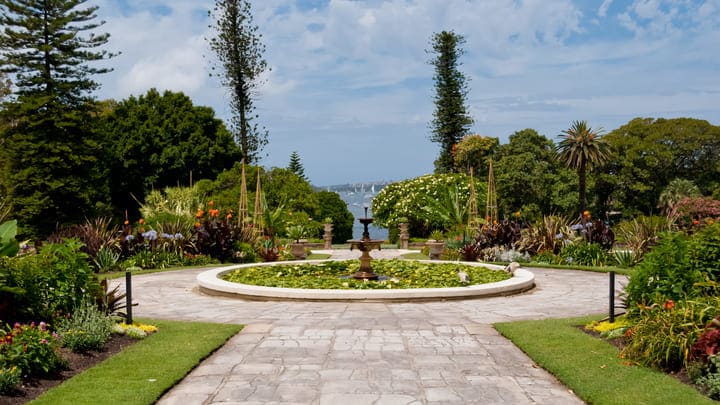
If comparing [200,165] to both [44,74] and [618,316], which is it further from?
[618,316]

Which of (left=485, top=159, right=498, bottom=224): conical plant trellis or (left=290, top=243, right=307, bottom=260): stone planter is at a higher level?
(left=485, top=159, right=498, bottom=224): conical plant trellis

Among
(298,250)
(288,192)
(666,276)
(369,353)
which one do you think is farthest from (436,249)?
(369,353)

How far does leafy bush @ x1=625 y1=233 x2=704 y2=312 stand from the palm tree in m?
24.3

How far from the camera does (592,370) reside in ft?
18.8

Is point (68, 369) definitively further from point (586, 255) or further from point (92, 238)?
point (586, 255)

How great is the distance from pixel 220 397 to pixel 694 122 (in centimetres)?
4190

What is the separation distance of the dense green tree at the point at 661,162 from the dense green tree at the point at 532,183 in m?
3.37

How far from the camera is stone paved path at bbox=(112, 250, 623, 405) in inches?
205

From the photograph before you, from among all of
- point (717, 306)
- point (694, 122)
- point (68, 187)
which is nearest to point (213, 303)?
point (717, 306)

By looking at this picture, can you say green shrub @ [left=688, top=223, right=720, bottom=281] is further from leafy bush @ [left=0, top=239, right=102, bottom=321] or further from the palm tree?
the palm tree

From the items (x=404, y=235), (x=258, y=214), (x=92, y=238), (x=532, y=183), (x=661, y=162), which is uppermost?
(x=661, y=162)

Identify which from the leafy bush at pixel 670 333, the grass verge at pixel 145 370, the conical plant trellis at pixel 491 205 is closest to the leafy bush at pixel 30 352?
the grass verge at pixel 145 370

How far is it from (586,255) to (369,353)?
1108 cm

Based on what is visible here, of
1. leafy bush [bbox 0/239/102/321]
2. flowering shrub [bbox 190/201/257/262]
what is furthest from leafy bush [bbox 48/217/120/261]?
leafy bush [bbox 0/239/102/321]
